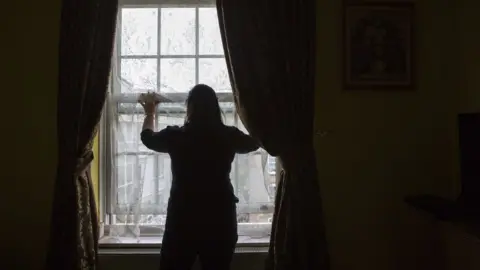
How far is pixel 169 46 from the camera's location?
303 cm

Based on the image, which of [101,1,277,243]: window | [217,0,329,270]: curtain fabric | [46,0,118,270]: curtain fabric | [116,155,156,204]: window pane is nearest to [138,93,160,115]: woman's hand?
[101,1,277,243]: window

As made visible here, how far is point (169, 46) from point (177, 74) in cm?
17

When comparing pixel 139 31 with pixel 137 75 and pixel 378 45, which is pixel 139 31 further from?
pixel 378 45

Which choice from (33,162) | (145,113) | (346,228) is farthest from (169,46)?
(346,228)

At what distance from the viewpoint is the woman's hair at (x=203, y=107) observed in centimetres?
250

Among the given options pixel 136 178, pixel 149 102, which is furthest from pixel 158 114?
pixel 136 178

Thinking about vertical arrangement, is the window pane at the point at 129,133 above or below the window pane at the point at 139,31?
below

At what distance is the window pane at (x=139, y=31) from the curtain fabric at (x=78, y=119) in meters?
0.20

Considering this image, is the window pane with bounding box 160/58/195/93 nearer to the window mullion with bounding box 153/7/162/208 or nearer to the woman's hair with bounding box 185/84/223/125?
Answer: the window mullion with bounding box 153/7/162/208

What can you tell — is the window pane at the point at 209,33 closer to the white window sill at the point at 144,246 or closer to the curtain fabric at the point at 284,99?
the curtain fabric at the point at 284,99

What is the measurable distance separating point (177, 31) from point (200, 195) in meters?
1.07

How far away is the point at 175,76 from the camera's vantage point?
9.90ft

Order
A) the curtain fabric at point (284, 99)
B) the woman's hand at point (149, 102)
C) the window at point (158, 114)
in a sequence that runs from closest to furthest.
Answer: the curtain fabric at point (284, 99), the woman's hand at point (149, 102), the window at point (158, 114)

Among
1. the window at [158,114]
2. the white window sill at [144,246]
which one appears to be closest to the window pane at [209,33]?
the window at [158,114]
